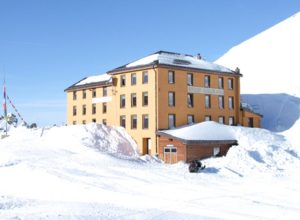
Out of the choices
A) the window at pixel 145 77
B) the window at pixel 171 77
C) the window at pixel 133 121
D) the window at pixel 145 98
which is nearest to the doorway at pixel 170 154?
the window at pixel 133 121

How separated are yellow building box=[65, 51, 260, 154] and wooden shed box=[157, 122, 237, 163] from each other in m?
1.44

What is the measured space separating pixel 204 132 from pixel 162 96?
581 cm

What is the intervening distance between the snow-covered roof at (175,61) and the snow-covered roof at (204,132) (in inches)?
283

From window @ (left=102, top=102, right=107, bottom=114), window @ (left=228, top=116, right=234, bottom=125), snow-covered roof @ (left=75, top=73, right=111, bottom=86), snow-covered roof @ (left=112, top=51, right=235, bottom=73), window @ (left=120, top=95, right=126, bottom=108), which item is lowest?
window @ (left=228, top=116, right=234, bottom=125)

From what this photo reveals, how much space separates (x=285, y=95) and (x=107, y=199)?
179 ft

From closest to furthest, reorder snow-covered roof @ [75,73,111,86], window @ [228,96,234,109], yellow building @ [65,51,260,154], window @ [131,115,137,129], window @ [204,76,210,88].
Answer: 1. yellow building @ [65,51,260,154]
2. window @ [131,115,137,129]
3. window @ [204,76,210,88]
4. window @ [228,96,234,109]
5. snow-covered roof @ [75,73,111,86]

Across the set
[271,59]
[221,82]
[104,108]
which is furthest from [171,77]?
[271,59]

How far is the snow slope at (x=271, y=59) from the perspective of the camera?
81.5m

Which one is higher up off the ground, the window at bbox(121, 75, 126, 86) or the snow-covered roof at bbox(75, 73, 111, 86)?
the snow-covered roof at bbox(75, 73, 111, 86)

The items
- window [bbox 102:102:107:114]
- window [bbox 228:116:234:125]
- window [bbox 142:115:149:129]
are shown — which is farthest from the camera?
window [bbox 102:102:107:114]

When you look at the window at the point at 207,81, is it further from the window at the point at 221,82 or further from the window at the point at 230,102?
the window at the point at 230,102

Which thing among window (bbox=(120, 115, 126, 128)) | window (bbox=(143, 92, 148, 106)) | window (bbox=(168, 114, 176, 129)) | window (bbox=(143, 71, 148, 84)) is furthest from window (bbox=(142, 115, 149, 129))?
window (bbox=(143, 71, 148, 84))

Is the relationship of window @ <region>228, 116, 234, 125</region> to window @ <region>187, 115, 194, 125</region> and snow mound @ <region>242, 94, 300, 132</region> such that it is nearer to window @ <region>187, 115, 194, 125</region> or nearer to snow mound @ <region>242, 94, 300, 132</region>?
window @ <region>187, 115, 194, 125</region>

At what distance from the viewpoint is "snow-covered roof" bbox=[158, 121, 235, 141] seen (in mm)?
47184
